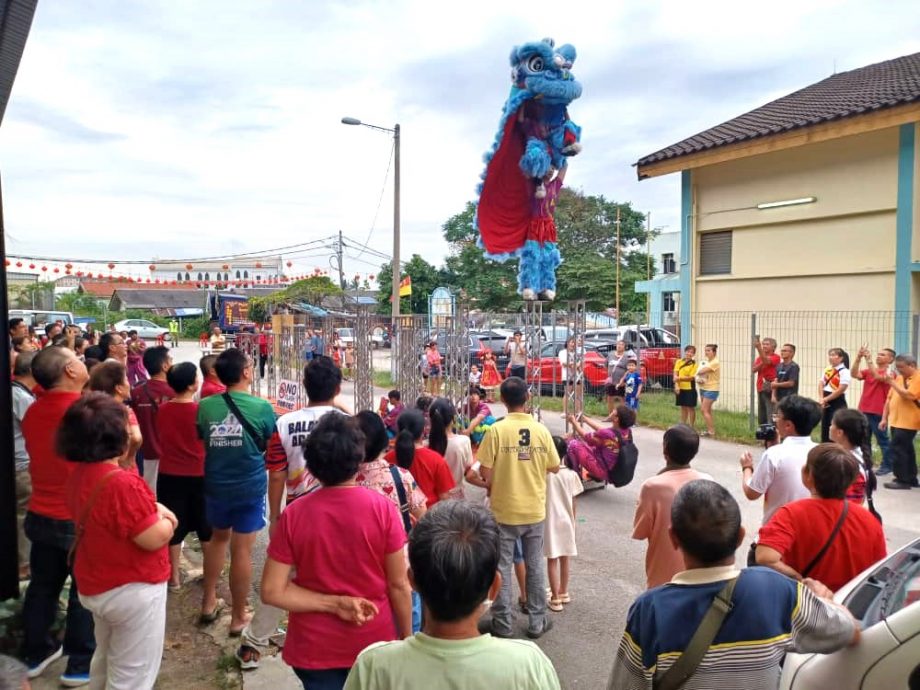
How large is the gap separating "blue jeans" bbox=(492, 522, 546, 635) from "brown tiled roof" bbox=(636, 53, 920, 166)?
11.3m

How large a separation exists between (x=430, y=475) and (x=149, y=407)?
2418 millimetres

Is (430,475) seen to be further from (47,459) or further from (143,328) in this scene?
(143,328)

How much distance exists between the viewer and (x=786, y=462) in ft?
12.3

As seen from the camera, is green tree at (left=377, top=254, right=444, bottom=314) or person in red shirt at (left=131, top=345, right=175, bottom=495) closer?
person in red shirt at (left=131, top=345, right=175, bottom=495)

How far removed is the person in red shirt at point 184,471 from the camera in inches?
176

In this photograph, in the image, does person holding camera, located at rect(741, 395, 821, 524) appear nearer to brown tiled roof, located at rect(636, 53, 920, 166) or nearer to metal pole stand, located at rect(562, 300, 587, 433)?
metal pole stand, located at rect(562, 300, 587, 433)

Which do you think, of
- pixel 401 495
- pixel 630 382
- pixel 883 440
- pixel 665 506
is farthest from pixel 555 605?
pixel 630 382

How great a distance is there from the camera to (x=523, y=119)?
859 cm

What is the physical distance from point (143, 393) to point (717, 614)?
437 centimetres

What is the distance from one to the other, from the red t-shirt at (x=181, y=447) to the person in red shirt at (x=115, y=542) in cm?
151

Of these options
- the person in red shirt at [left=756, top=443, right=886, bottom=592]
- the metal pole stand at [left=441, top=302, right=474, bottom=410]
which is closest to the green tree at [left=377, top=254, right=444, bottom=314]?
the metal pole stand at [left=441, top=302, right=474, bottom=410]

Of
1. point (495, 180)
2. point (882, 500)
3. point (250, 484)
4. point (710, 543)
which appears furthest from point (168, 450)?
point (882, 500)

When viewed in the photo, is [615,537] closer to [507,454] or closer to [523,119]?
[507,454]

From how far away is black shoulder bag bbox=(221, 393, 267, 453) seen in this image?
408 cm
